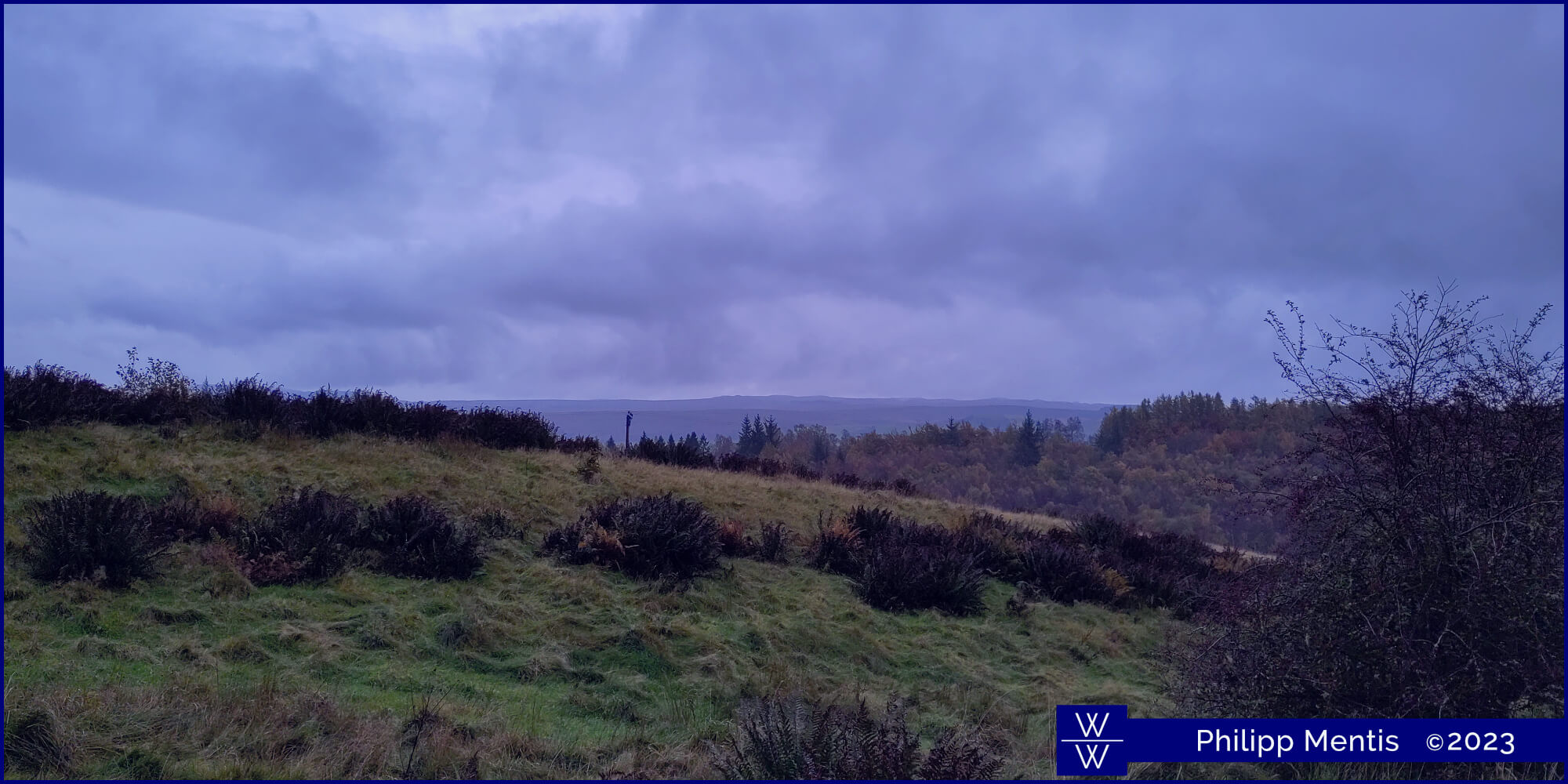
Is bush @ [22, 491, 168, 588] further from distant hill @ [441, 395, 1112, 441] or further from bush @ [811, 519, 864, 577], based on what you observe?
distant hill @ [441, 395, 1112, 441]

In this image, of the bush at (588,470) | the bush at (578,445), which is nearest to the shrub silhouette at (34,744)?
the bush at (588,470)

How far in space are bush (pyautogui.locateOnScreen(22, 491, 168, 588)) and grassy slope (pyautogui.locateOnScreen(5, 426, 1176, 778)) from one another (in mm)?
177

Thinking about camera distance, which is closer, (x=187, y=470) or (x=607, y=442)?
(x=187, y=470)

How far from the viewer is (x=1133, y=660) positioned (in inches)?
365

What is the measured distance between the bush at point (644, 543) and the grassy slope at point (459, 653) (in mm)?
335

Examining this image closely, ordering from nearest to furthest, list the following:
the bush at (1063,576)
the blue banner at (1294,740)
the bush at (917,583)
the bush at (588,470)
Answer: the blue banner at (1294,740)
the bush at (917,583)
the bush at (1063,576)
the bush at (588,470)

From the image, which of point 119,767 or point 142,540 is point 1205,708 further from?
point 142,540

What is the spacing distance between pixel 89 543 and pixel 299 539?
149 centimetres

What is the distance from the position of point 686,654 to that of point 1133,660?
17.3 ft

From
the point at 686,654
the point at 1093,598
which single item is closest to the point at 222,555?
the point at 686,654

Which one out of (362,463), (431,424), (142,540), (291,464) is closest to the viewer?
(142,540)

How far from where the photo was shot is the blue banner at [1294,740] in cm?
433

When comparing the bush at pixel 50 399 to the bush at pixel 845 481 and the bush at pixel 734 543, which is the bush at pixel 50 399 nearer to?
the bush at pixel 734 543

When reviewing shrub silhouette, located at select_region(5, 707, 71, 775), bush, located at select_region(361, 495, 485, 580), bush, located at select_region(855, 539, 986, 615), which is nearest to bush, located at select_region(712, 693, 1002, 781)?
shrub silhouette, located at select_region(5, 707, 71, 775)
